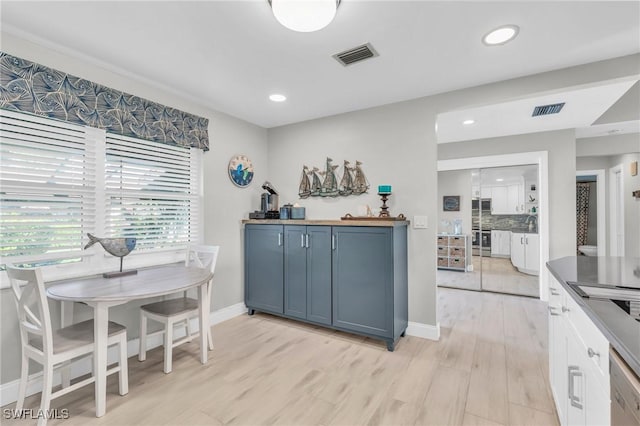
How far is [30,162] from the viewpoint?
208 cm

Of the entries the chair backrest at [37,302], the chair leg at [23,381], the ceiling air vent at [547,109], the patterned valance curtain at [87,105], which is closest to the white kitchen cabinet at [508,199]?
the ceiling air vent at [547,109]

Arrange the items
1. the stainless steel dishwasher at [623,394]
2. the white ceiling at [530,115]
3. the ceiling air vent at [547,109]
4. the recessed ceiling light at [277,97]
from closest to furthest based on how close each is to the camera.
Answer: the stainless steel dishwasher at [623,394] < the white ceiling at [530,115] < the recessed ceiling light at [277,97] < the ceiling air vent at [547,109]

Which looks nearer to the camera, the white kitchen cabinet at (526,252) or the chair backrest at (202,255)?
the chair backrest at (202,255)

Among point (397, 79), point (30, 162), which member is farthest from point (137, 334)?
point (397, 79)

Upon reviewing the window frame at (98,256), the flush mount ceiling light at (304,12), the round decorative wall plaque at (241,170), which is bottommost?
the window frame at (98,256)

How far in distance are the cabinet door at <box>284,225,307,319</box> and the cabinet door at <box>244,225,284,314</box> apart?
0.08 m

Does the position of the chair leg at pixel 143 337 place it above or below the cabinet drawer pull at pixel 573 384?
below

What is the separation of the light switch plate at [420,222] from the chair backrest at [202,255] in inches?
78.7

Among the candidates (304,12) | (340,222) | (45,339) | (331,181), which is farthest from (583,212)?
(45,339)

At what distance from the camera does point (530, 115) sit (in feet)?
11.4

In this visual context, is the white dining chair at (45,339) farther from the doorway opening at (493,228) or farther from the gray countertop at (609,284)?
the doorway opening at (493,228)

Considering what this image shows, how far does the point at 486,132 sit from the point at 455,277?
2462 mm

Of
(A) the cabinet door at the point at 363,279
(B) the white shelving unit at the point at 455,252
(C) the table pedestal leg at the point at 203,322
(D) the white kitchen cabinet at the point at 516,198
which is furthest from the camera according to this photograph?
(B) the white shelving unit at the point at 455,252

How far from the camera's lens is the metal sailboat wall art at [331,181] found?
11.1 ft
